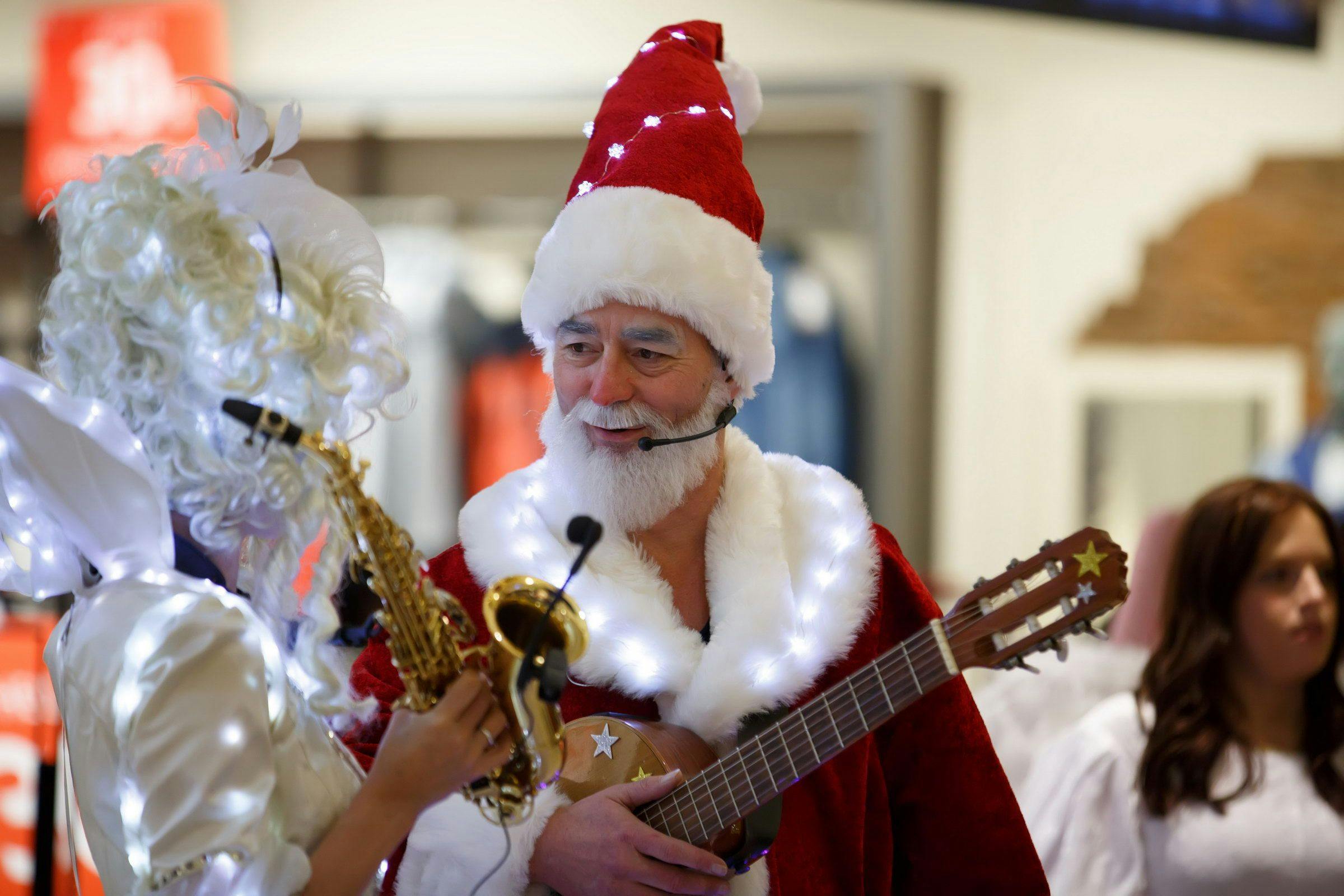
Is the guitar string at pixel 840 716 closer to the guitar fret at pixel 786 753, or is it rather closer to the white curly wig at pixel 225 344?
the guitar fret at pixel 786 753

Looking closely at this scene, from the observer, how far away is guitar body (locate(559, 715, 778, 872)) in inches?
59.7

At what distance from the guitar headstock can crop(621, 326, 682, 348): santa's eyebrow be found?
597 mm

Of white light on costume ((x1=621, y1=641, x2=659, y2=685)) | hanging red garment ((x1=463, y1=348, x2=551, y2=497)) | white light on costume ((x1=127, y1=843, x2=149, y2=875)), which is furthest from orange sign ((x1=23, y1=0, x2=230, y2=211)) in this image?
white light on costume ((x1=127, y1=843, x2=149, y2=875))

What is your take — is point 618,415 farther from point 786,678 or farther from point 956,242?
point 956,242

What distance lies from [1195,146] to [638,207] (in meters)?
3.41

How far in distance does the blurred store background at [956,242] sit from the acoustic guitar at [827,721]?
119 inches

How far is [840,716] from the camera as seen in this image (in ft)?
4.62

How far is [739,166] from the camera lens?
188cm


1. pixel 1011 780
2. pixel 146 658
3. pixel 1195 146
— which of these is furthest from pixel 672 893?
pixel 1195 146

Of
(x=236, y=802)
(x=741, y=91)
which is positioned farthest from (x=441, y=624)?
(x=741, y=91)

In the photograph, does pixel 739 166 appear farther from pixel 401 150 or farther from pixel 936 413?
pixel 401 150

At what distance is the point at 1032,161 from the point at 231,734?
4030 millimetres

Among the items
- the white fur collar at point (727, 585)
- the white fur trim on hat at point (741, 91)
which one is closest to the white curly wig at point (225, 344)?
the white fur collar at point (727, 585)

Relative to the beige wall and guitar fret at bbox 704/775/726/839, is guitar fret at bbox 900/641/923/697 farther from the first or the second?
the beige wall
